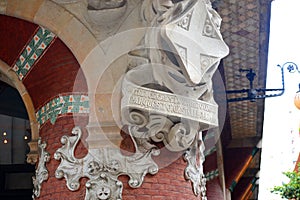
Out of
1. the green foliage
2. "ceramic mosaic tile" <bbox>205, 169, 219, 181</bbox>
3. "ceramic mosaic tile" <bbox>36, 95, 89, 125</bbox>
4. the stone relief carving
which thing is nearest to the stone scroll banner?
the stone relief carving

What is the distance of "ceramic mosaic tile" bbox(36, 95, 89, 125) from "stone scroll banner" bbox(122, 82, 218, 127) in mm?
486

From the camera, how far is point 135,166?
5602mm

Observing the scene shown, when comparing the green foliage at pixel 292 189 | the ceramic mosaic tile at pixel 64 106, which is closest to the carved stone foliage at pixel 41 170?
the ceramic mosaic tile at pixel 64 106

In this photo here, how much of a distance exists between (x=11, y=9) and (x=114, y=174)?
1945 mm

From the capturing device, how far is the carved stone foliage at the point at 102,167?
215 inches

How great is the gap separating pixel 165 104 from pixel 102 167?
82cm

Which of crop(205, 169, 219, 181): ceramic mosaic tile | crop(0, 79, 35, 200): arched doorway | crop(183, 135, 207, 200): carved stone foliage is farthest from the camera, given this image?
crop(205, 169, 219, 181): ceramic mosaic tile

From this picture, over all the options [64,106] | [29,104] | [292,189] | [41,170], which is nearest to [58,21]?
[64,106]

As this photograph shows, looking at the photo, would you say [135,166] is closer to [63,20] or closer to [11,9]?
[63,20]

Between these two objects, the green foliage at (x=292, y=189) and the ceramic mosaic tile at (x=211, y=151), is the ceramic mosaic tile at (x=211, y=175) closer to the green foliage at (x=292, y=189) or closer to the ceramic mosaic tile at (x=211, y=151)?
the ceramic mosaic tile at (x=211, y=151)

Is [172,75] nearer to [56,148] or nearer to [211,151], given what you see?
[56,148]

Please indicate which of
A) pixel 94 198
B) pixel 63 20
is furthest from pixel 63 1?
pixel 94 198

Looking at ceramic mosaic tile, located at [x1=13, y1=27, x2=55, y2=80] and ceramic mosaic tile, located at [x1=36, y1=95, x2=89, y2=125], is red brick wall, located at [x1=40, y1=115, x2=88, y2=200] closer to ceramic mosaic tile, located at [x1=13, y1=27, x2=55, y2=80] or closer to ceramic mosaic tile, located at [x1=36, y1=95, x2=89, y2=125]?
ceramic mosaic tile, located at [x1=36, y1=95, x2=89, y2=125]

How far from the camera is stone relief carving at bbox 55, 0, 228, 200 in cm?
552
